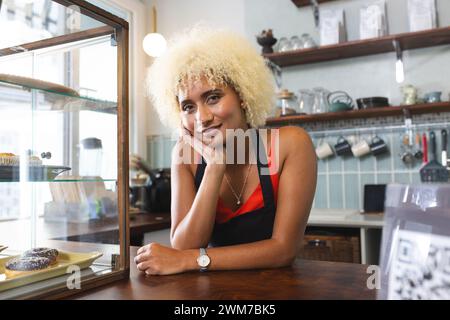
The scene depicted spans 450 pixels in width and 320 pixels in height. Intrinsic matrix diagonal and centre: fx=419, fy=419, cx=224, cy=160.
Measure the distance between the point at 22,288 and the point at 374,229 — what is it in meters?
1.90

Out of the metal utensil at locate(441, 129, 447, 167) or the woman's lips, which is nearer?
the woman's lips

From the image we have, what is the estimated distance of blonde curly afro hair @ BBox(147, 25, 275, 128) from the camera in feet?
4.03

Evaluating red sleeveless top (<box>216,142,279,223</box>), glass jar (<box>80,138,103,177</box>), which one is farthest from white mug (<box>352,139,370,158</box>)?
glass jar (<box>80,138,103,177</box>)

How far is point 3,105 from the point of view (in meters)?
0.79

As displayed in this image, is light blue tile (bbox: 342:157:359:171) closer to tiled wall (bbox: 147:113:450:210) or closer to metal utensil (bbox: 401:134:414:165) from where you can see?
tiled wall (bbox: 147:113:450:210)

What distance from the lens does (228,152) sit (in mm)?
1379

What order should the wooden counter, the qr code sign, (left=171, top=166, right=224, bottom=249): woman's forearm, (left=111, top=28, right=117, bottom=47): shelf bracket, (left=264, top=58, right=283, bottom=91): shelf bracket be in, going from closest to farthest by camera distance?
1. the qr code sign
2. the wooden counter
3. (left=111, top=28, right=117, bottom=47): shelf bracket
4. (left=171, top=166, right=224, bottom=249): woman's forearm
5. (left=264, top=58, right=283, bottom=91): shelf bracket

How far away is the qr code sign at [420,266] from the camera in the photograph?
1.60 ft

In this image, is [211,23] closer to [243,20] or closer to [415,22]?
[243,20]

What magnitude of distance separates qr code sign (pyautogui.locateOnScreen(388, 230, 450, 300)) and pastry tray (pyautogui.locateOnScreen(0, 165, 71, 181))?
0.63 metres

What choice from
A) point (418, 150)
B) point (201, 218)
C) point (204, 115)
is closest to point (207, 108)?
point (204, 115)

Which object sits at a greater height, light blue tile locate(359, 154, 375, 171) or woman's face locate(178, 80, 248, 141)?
woman's face locate(178, 80, 248, 141)

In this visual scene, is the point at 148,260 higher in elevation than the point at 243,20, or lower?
lower
